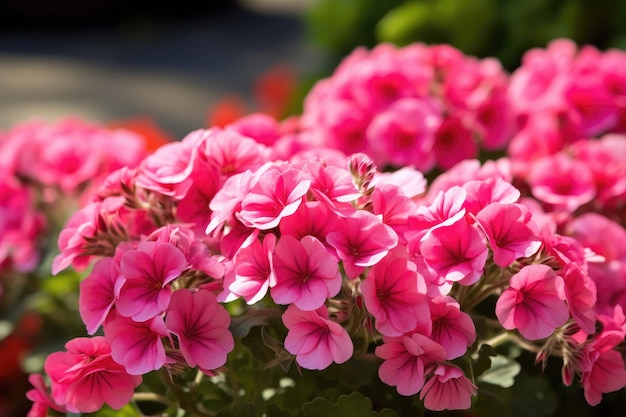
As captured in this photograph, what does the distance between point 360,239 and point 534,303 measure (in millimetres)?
196

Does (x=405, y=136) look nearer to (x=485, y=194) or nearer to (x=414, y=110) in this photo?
(x=414, y=110)

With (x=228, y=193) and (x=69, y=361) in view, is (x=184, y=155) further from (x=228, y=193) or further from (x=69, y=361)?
(x=69, y=361)

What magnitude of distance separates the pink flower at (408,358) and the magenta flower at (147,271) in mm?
229

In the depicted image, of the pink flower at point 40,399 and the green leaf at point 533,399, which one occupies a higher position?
the pink flower at point 40,399

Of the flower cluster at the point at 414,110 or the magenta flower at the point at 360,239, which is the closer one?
the magenta flower at the point at 360,239

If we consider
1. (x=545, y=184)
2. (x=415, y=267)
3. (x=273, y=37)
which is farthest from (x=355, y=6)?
(x=273, y=37)

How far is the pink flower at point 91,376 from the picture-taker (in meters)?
0.92

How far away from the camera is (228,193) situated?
3.14 ft

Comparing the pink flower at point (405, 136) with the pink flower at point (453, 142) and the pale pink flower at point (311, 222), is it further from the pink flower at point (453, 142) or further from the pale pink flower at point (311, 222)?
the pale pink flower at point (311, 222)

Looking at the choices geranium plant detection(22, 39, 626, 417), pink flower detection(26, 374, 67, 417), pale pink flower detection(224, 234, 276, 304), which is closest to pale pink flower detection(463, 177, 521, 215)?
geranium plant detection(22, 39, 626, 417)

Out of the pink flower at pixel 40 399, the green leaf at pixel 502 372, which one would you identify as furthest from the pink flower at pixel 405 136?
the pink flower at pixel 40 399

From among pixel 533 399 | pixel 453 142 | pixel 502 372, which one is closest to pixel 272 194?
pixel 502 372

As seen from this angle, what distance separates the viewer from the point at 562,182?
4.39 feet

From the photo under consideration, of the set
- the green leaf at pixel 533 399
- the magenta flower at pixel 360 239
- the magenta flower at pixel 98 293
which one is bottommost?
the green leaf at pixel 533 399
